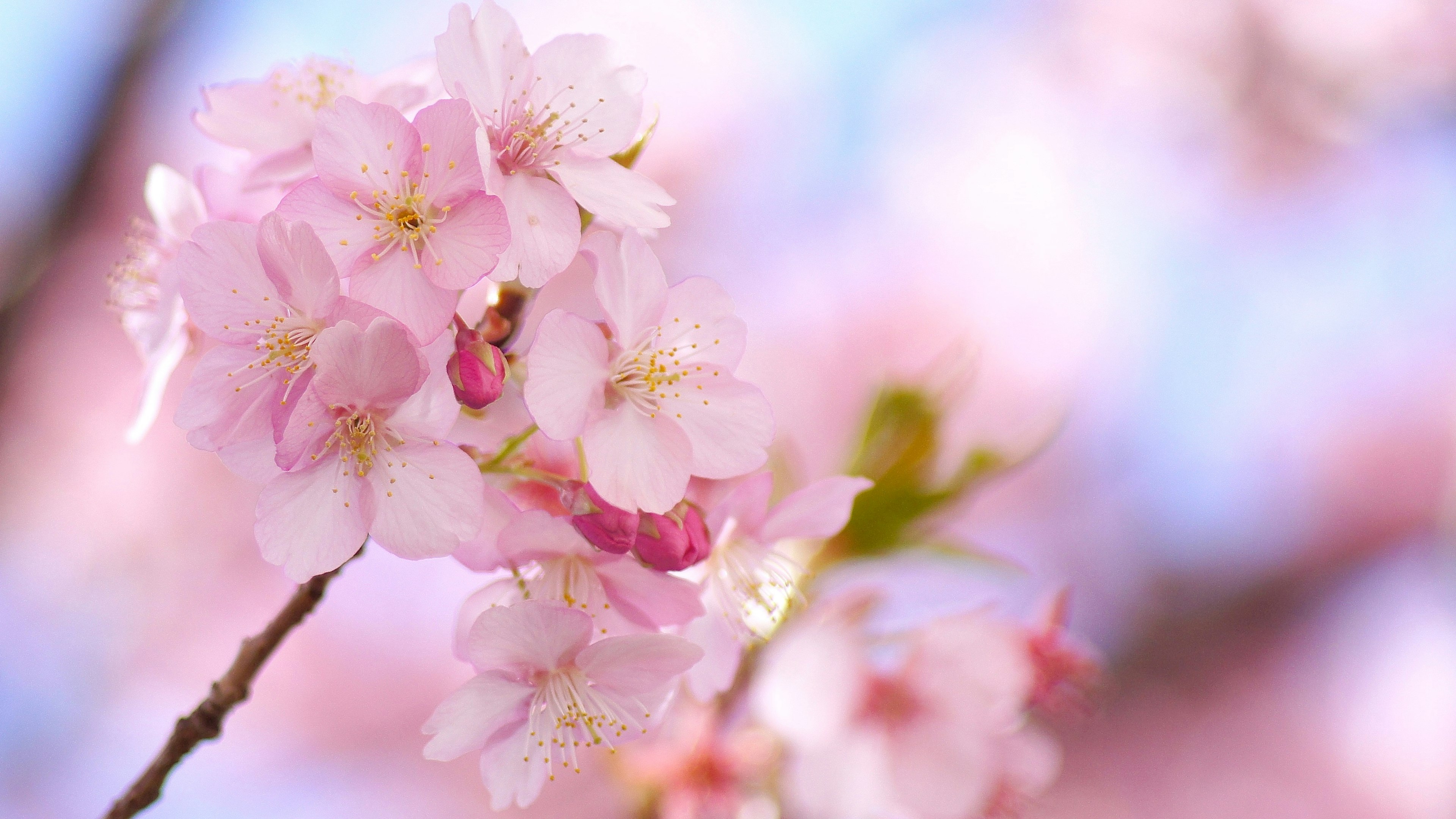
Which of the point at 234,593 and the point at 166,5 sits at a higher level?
the point at 166,5

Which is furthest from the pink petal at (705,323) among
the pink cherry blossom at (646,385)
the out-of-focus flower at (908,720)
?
the out-of-focus flower at (908,720)

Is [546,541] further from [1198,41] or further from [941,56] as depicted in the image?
[1198,41]

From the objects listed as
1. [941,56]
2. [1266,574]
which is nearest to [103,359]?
[941,56]

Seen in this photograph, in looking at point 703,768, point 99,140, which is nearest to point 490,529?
point 703,768

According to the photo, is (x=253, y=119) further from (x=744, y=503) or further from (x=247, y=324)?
(x=744, y=503)

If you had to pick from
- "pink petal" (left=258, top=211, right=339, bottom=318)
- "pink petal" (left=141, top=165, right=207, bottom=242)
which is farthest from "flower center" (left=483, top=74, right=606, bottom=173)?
"pink petal" (left=141, top=165, right=207, bottom=242)

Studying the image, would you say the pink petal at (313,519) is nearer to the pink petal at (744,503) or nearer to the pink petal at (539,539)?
the pink petal at (539,539)

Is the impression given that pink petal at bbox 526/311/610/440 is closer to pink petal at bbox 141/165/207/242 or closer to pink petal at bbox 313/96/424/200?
pink petal at bbox 313/96/424/200
